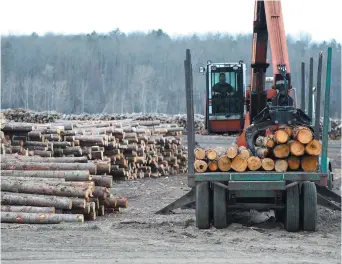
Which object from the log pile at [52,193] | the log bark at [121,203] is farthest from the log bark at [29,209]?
the log bark at [121,203]

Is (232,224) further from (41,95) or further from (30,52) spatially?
(30,52)

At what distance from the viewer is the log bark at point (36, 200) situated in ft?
42.7

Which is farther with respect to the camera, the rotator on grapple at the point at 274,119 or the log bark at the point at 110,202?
the log bark at the point at 110,202

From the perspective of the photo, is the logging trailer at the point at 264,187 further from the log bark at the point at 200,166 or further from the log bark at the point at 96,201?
the log bark at the point at 96,201

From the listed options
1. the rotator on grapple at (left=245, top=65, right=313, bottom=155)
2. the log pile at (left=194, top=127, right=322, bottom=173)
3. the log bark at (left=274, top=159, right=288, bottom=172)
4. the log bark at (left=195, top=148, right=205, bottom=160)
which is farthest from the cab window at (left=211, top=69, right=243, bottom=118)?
the log bark at (left=274, top=159, right=288, bottom=172)

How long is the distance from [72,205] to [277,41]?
5290 mm

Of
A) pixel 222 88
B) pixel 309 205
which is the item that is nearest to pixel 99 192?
pixel 222 88

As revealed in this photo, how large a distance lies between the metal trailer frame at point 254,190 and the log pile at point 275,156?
0.57 feet

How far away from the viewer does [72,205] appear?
43.4ft

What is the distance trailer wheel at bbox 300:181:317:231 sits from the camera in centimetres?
1189

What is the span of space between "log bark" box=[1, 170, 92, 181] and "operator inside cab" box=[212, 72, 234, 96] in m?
4.19

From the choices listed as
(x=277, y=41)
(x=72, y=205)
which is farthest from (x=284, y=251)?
(x=277, y=41)

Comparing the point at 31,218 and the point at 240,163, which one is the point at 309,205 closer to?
the point at 240,163

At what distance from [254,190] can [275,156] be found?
26.6 inches
